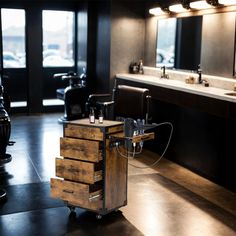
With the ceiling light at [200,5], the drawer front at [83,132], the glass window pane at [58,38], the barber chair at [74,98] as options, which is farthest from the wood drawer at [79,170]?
the glass window pane at [58,38]

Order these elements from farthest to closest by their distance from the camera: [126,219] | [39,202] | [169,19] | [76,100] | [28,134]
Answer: [76,100] < [28,134] < [169,19] < [39,202] < [126,219]

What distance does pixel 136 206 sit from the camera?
391cm

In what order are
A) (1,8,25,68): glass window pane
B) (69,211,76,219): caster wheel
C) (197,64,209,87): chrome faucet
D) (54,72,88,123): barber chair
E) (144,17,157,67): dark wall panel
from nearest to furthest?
(69,211,76,219): caster wheel
(197,64,209,87): chrome faucet
(144,17,157,67): dark wall panel
(54,72,88,123): barber chair
(1,8,25,68): glass window pane

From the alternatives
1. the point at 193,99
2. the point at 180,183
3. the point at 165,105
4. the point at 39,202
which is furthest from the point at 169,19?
the point at 39,202

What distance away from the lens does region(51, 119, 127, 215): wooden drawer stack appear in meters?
3.41

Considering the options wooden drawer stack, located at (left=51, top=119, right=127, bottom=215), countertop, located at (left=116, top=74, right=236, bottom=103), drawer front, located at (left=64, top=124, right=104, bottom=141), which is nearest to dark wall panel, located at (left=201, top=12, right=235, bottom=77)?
countertop, located at (left=116, top=74, right=236, bottom=103)

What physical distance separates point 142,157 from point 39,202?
2068mm

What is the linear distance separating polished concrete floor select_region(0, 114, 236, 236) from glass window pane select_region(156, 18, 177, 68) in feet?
5.48

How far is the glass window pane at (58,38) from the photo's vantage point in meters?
8.58

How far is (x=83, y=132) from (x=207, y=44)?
99.3 inches

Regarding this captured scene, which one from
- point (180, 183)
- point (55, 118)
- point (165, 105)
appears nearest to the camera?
point (180, 183)

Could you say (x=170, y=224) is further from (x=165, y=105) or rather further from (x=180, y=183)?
(x=165, y=105)

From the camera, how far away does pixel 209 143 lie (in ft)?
15.7

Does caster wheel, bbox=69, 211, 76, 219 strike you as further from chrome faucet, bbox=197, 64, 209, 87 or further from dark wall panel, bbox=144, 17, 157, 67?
dark wall panel, bbox=144, 17, 157, 67
